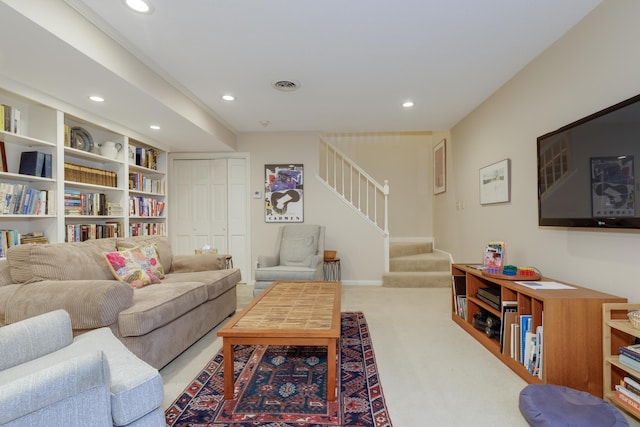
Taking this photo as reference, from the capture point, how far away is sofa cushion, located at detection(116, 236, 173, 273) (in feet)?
9.43

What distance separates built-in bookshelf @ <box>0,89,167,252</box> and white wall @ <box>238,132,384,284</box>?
5.14ft

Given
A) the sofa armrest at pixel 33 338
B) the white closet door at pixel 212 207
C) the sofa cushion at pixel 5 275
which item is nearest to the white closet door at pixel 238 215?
the white closet door at pixel 212 207

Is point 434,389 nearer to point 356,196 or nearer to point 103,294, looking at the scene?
point 103,294

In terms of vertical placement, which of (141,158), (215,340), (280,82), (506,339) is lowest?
(215,340)

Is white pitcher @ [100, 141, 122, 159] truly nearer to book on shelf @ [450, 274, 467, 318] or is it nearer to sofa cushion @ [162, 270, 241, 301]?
sofa cushion @ [162, 270, 241, 301]

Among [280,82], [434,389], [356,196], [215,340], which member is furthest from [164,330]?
[356,196]

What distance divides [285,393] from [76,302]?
4.51 ft

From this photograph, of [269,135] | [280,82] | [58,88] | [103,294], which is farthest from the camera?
[269,135]

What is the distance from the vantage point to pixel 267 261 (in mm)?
4156

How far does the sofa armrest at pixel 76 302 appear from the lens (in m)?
1.91

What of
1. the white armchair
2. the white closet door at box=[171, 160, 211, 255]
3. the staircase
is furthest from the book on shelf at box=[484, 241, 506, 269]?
the white closet door at box=[171, 160, 211, 255]

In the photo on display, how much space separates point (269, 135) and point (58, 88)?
281 centimetres

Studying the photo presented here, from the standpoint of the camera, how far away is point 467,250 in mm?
4184

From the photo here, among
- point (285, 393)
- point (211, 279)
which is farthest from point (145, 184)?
point (285, 393)
